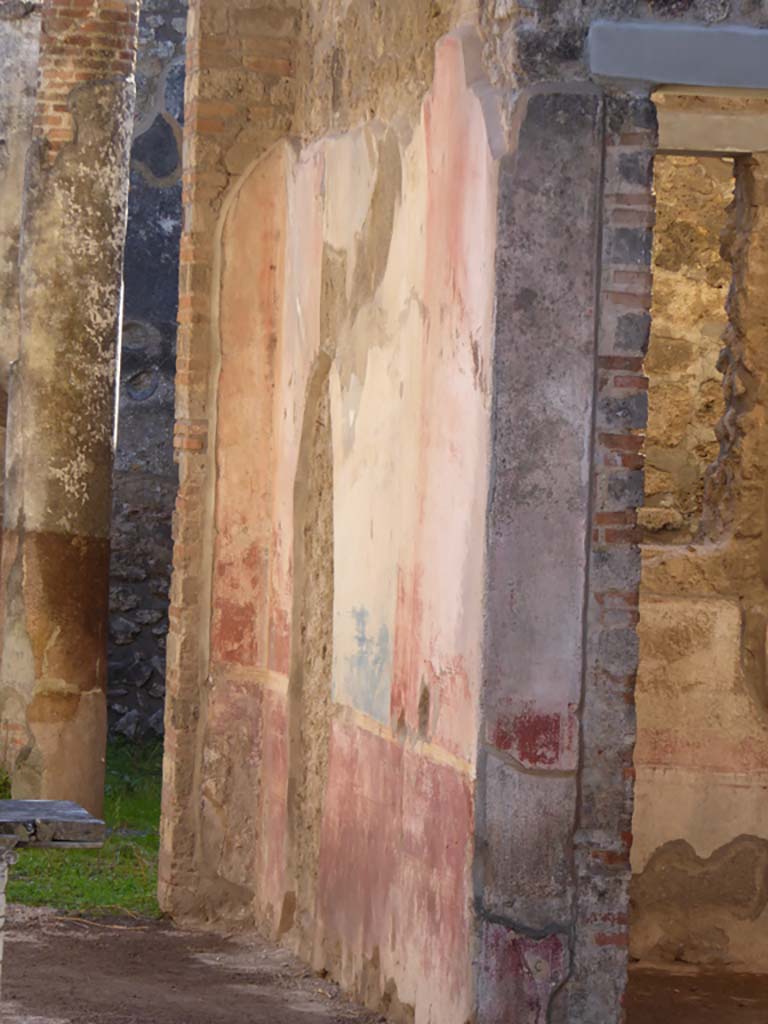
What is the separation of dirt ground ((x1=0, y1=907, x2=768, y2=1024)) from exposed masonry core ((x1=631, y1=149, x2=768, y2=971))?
23cm

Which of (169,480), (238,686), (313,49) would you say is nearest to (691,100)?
(313,49)

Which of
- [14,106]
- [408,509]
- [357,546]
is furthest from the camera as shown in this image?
[14,106]

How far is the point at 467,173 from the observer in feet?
20.7

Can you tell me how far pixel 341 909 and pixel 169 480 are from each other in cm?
699

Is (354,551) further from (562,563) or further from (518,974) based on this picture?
(518,974)

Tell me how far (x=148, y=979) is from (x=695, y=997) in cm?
182

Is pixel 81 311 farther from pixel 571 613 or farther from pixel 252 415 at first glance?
pixel 571 613

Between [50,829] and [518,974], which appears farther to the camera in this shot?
[518,974]

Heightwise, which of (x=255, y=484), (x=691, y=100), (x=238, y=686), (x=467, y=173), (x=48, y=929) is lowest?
(x=48, y=929)

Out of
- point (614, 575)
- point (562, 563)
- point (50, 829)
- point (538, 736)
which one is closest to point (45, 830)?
point (50, 829)

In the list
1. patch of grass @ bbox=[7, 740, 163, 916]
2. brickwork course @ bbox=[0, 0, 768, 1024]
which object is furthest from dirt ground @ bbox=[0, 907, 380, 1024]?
patch of grass @ bbox=[7, 740, 163, 916]

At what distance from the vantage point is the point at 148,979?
7.61 meters

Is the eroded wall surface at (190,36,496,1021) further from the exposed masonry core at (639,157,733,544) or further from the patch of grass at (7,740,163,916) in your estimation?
the exposed masonry core at (639,157,733,544)

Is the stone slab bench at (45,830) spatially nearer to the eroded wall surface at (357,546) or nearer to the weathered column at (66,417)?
the eroded wall surface at (357,546)
